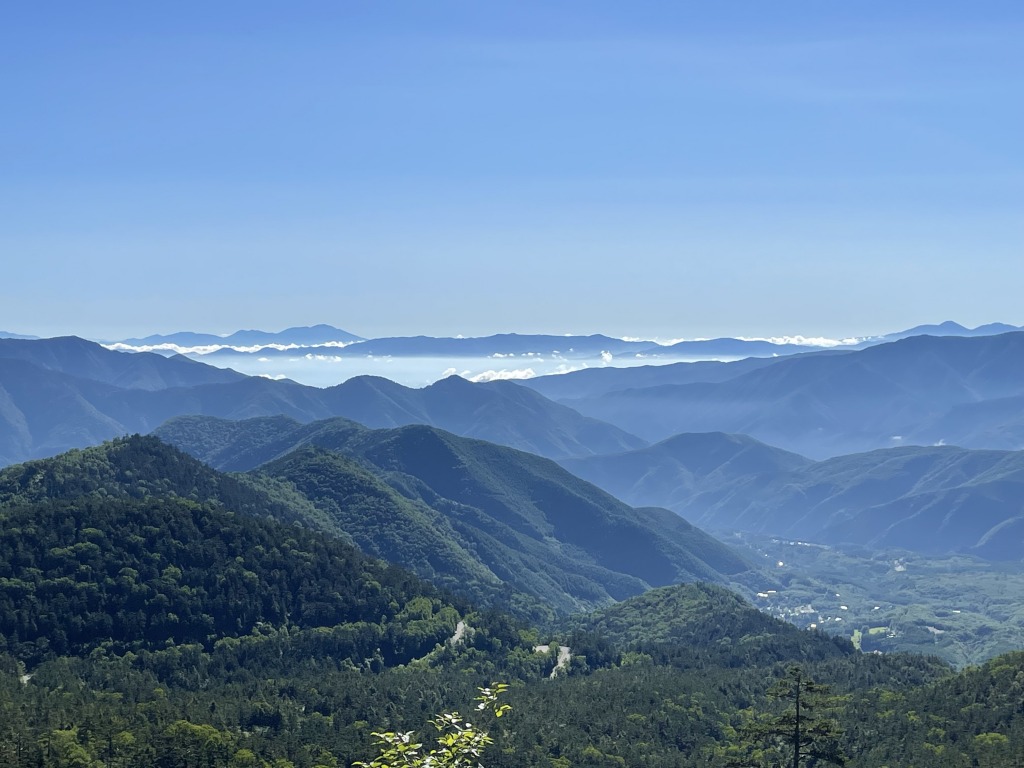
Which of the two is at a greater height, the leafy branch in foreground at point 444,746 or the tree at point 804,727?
the leafy branch in foreground at point 444,746

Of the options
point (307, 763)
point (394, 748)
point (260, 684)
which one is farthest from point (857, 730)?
point (394, 748)

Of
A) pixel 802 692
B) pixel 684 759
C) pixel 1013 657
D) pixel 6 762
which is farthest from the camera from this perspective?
pixel 1013 657

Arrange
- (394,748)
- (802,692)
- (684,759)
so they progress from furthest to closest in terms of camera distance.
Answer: (684,759) < (802,692) < (394,748)

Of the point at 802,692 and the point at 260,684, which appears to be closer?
the point at 802,692

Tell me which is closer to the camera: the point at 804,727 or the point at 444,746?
the point at 444,746

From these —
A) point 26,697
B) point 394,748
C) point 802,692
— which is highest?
point 394,748

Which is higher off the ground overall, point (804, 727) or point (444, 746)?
point (444, 746)

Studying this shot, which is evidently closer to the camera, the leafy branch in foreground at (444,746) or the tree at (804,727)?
the leafy branch in foreground at (444,746)

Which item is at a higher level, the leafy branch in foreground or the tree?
the leafy branch in foreground

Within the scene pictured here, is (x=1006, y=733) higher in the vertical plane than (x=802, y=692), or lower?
lower

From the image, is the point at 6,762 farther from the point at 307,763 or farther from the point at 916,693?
the point at 916,693

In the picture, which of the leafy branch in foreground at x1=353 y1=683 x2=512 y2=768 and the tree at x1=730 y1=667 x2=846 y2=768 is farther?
the tree at x1=730 y1=667 x2=846 y2=768
